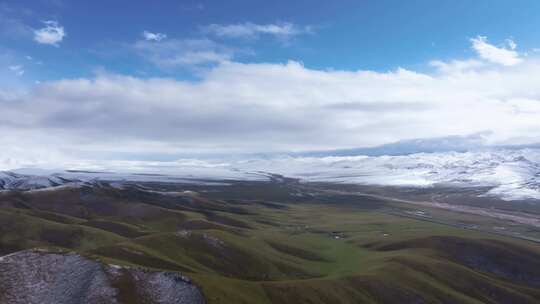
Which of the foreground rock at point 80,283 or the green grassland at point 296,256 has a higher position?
the foreground rock at point 80,283

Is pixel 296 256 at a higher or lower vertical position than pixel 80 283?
lower

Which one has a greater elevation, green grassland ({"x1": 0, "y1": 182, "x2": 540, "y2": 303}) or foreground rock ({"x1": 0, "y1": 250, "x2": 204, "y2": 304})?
foreground rock ({"x1": 0, "y1": 250, "x2": 204, "y2": 304})

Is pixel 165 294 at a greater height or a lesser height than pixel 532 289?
greater

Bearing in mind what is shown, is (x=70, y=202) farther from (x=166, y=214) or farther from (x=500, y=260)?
(x=500, y=260)

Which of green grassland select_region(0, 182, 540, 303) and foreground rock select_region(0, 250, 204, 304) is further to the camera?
green grassland select_region(0, 182, 540, 303)

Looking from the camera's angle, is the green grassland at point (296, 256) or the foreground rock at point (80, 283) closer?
the foreground rock at point (80, 283)

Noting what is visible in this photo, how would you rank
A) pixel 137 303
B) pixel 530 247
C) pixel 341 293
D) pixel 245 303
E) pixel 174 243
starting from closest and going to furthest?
pixel 137 303
pixel 245 303
pixel 341 293
pixel 174 243
pixel 530 247

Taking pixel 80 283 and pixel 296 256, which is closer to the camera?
pixel 80 283

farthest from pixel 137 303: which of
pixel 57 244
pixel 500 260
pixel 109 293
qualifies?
pixel 500 260
